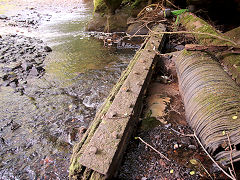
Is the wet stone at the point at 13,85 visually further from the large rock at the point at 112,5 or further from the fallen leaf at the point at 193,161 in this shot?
the large rock at the point at 112,5

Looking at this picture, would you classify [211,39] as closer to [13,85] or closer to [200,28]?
[200,28]

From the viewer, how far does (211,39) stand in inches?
151

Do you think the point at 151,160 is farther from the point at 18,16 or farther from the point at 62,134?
the point at 18,16

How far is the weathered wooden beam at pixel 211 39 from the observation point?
9.31ft

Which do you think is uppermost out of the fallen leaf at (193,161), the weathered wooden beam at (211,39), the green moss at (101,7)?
the green moss at (101,7)

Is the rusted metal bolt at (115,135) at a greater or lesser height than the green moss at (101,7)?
lesser

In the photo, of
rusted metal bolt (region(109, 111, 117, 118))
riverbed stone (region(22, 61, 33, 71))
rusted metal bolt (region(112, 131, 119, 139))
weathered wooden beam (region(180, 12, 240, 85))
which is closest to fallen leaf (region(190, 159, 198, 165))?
rusted metal bolt (region(112, 131, 119, 139))

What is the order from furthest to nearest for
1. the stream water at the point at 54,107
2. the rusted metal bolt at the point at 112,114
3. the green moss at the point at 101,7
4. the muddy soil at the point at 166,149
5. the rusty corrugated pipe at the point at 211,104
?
the green moss at the point at 101,7 < the stream water at the point at 54,107 < the rusted metal bolt at the point at 112,114 < the muddy soil at the point at 166,149 < the rusty corrugated pipe at the point at 211,104

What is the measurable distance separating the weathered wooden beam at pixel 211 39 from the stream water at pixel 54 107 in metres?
2.39

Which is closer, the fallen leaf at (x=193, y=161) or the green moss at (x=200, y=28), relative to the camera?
the fallen leaf at (x=193, y=161)

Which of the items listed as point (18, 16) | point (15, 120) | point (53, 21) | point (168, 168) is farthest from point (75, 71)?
point (18, 16)

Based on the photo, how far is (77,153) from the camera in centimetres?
195

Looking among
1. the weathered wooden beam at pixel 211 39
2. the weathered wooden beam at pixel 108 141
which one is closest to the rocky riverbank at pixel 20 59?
the weathered wooden beam at pixel 108 141

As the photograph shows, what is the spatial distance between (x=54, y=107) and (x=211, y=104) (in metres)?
3.26
